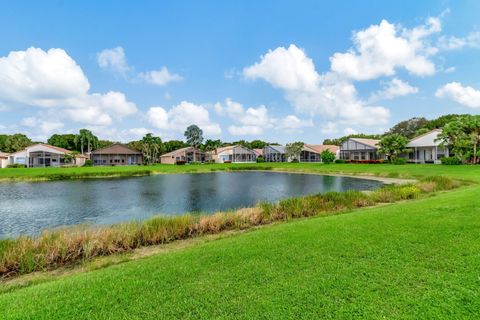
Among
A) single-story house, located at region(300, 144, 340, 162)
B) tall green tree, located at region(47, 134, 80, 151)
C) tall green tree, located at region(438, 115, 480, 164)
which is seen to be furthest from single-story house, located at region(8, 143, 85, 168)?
tall green tree, located at region(438, 115, 480, 164)

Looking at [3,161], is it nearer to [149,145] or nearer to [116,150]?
[116,150]

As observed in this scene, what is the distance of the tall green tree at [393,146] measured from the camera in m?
47.9

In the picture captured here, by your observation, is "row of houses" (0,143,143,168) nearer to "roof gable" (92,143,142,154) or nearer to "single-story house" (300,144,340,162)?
"roof gable" (92,143,142,154)

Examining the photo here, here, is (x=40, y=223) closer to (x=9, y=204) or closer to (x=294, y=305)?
(x=9, y=204)

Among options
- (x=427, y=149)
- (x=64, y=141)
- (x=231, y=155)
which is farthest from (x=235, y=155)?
(x=64, y=141)

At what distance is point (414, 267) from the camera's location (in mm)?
4633

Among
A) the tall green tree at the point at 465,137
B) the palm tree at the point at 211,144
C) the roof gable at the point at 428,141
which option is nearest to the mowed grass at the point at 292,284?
the tall green tree at the point at 465,137

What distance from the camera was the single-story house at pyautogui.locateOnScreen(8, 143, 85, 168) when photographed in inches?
2383

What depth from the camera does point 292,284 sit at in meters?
4.23

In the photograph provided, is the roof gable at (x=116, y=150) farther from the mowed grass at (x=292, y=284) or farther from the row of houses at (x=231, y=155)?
the mowed grass at (x=292, y=284)

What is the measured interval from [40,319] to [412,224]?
7847 millimetres

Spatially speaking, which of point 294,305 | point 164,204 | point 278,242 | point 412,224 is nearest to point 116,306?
point 294,305

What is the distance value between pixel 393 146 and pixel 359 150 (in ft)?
32.4

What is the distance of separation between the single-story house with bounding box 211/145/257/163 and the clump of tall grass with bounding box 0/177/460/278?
62.6 m
